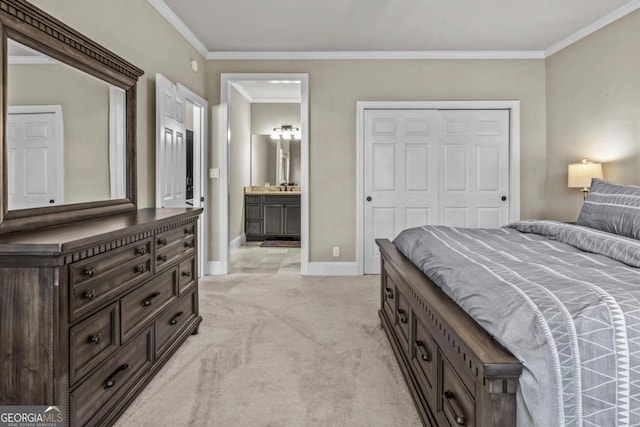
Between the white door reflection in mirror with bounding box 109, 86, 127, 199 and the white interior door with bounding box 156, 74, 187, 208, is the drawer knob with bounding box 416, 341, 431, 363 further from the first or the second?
the white interior door with bounding box 156, 74, 187, 208

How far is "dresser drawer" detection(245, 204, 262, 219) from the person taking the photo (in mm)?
7582

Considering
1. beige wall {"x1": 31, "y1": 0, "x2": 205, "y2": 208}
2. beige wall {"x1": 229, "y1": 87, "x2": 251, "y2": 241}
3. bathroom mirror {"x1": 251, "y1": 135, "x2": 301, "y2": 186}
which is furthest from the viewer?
bathroom mirror {"x1": 251, "y1": 135, "x2": 301, "y2": 186}

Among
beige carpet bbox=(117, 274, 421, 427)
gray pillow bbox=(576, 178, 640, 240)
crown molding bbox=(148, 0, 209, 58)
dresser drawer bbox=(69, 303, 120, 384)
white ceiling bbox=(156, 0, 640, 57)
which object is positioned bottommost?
beige carpet bbox=(117, 274, 421, 427)

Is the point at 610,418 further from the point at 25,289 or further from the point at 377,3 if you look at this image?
the point at 377,3

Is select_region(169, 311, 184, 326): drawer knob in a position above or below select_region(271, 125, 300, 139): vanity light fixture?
below

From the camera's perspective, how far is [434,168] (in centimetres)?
486

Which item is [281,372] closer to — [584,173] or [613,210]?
[613,210]

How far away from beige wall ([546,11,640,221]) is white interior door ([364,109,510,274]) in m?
0.51

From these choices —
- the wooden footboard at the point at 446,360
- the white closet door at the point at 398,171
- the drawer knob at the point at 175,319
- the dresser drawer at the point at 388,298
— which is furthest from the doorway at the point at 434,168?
the drawer knob at the point at 175,319

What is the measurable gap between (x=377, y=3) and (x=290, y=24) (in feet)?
2.96

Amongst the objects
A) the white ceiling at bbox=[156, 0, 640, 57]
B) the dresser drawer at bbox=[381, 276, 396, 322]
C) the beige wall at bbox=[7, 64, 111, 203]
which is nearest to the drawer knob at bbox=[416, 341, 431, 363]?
the dresser drawer at bbox=[381, 276, 396, 322]

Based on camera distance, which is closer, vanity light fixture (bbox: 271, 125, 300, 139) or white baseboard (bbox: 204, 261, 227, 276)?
white baseboard (bbox: 204, 261, 227, 276)

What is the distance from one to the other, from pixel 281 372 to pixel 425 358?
94 centimetres

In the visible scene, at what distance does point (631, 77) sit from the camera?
3.56 meters
